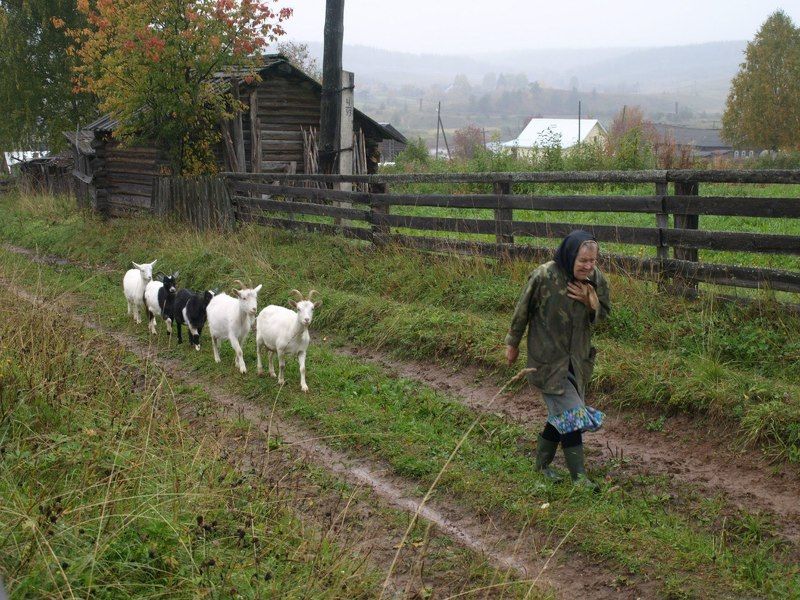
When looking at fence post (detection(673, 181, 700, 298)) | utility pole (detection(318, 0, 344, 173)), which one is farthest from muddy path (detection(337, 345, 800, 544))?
utility pole (detection(318, 0, 344, 173))

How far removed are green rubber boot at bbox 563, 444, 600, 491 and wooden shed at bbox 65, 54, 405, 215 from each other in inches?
597

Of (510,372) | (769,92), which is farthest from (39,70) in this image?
(769,92)

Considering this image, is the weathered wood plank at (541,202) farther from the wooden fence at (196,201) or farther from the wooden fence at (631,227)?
the wooden fence at (196,201)

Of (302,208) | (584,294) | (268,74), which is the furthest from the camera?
(268,74)

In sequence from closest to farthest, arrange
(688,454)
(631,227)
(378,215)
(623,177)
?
(688,454) → (631,227) → (623,177) → (378,215)

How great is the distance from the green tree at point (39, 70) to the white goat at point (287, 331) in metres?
26.2

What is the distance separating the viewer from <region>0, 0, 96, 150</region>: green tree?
102 feet

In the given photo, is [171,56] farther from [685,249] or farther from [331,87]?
[685,249]

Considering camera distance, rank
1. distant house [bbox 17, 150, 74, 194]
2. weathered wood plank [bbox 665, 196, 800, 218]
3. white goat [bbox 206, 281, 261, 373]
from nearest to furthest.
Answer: weathered wood plank [bbox 665, 196, 800, 218] < white goat [bbox 206, 281, 261, 373] < distant house [bbox 17, 150, 74, 194]

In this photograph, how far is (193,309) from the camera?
10.2 m

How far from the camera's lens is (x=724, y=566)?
4812mm

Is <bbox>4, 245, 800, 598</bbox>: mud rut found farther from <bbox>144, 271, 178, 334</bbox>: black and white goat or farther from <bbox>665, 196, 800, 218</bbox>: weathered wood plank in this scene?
<bbox>144, 271, 178, 334</bbox>: black and white goat

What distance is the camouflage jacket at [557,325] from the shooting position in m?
5.91

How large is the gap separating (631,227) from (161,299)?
6036 millimetres
